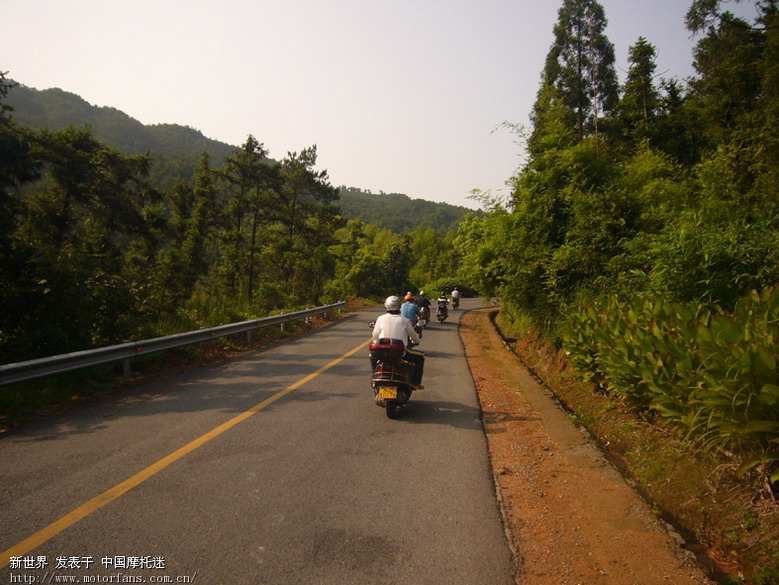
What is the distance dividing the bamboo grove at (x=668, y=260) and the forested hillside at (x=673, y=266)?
2cm

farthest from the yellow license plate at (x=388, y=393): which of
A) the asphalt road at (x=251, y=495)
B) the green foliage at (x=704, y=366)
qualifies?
the green foliage at (x=704, y=366)

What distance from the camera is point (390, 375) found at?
6.94 m

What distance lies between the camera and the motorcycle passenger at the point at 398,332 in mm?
7320

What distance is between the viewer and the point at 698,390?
14.0 feet

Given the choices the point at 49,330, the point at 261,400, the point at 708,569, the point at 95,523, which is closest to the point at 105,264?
the point at 49,330

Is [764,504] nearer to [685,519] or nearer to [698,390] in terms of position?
[685,519]

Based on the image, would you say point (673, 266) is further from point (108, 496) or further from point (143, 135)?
point (143, 135)

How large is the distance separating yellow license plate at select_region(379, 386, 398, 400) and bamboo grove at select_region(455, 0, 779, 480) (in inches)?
115

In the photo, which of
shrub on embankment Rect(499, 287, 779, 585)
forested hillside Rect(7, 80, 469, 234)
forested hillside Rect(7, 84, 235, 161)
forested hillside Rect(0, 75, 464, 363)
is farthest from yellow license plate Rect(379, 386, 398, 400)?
forested hillside Rect(7, 84, 235, 161)

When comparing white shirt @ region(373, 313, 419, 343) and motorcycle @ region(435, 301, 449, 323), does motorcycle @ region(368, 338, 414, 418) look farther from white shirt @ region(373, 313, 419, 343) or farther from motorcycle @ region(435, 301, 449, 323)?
motorcycle @ region(435, 301, 449, 323)

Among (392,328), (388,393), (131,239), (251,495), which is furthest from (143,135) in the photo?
(251,495)

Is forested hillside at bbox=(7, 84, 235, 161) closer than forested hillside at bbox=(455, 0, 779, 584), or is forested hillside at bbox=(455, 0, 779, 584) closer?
forested hillside at bbox=(455, 0, 779, 584)

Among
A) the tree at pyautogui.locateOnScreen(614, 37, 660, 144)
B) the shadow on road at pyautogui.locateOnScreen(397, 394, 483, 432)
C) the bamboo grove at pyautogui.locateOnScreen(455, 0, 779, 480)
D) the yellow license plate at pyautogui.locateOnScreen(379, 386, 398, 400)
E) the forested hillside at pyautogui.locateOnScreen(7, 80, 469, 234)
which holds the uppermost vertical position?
the forested hillside at pyautogui.locateOnScreen(7, 80, 469, 234)

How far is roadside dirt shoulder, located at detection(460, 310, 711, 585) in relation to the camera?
319cm
